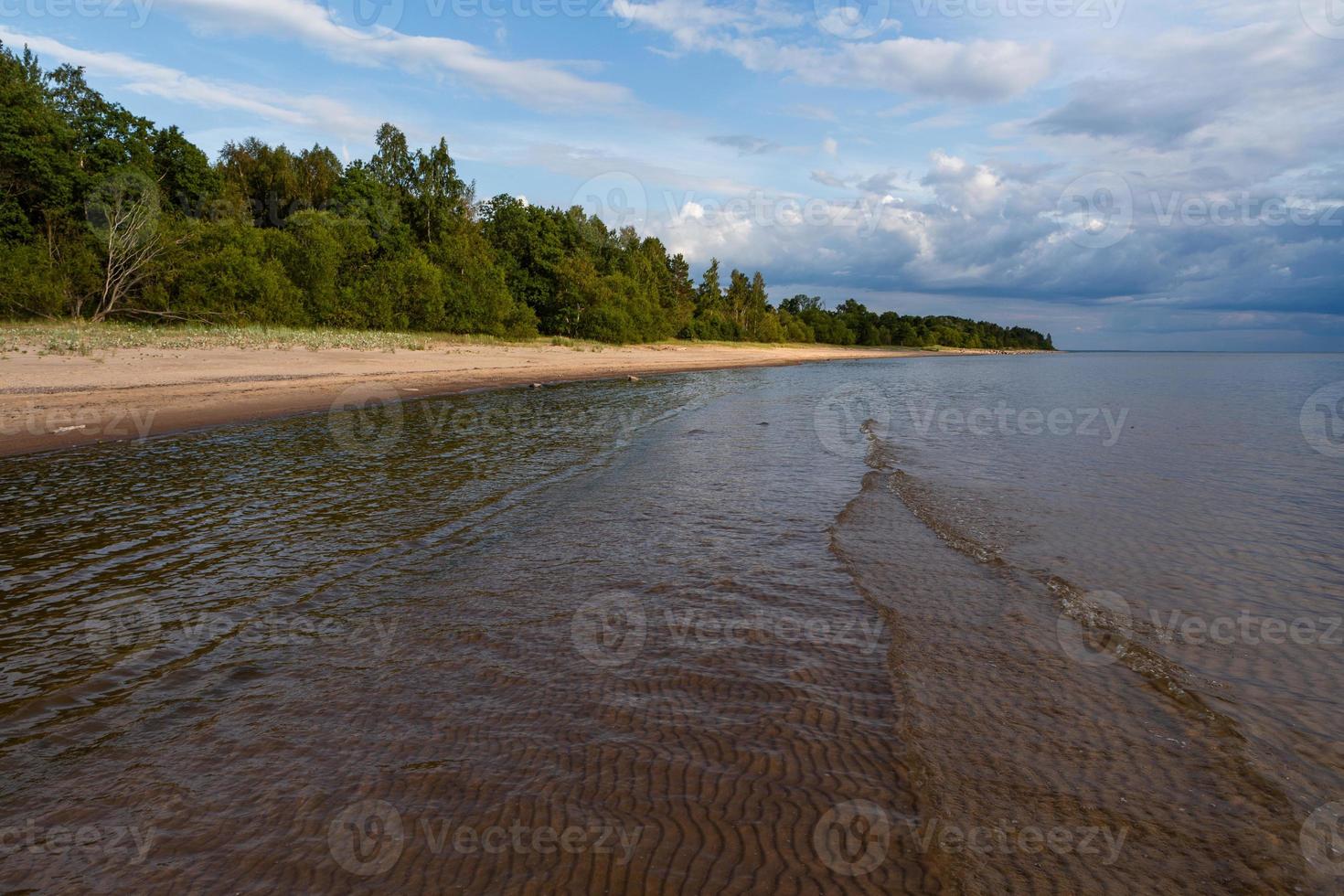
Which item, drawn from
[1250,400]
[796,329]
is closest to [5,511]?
[1250,400]

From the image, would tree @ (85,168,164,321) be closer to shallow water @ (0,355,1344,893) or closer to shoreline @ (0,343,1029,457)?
shoreline @ (0,343,1029,457)

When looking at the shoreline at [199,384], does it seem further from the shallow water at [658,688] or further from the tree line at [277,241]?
the tree line at [277,241]

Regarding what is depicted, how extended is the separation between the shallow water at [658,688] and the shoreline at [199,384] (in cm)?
710

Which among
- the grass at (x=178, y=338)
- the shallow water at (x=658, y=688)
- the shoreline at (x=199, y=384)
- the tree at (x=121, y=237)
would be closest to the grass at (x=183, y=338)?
the grass at (x=178, y=338)

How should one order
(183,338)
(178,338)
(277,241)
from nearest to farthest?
(178,338) < (183,338) < (277,241)

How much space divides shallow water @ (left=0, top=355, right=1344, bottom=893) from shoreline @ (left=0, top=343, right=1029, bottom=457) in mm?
7101

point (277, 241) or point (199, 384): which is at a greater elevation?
point (277, 241)

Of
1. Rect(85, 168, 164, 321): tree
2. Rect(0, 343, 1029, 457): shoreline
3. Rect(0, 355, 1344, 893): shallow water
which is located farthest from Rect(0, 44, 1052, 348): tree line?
Rect(0, 355, 1344, 893): shallow water

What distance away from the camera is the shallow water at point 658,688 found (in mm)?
3473

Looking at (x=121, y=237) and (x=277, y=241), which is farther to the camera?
(x=277, y=241)

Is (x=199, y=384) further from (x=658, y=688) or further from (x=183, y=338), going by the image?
(x=658, y=688)

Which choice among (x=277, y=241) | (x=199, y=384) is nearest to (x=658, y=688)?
(x=199, y=384)

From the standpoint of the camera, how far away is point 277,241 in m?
54.3

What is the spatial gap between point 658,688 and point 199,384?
25065mm
